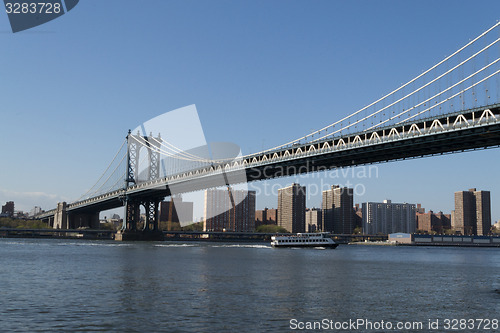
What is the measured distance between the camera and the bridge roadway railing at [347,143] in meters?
47.2

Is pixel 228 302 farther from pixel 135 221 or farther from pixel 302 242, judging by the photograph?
pixel 135 221

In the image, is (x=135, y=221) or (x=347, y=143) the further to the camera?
(x=135, y=221)

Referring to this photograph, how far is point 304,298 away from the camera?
2330cm

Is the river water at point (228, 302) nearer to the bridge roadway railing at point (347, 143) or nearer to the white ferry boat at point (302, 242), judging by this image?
the bridge roadway railing at point (347, 143)

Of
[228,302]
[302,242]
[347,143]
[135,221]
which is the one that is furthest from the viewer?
[135,221]

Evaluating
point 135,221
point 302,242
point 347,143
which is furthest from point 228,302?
point 135,221

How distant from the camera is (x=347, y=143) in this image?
6125 cm

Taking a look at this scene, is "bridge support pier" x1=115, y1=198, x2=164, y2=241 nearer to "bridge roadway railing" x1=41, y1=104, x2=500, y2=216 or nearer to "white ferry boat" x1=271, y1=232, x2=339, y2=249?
"bridge roadway railing" x1=41, y1=104, x2=500, y2=216

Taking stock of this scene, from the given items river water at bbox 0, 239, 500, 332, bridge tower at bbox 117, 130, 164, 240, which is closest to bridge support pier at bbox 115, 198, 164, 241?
bridge tower at bbox 117, 130, 164, 240

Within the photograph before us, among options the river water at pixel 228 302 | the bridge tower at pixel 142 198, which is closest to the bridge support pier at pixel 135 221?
the bridge tower at pixel 142 198

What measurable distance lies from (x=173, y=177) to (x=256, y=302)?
7188 cm

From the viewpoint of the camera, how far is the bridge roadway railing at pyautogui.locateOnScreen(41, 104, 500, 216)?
47.2 meters

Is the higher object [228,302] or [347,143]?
[347,143]

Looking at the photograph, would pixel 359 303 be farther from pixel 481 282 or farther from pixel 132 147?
pixel 132 147
